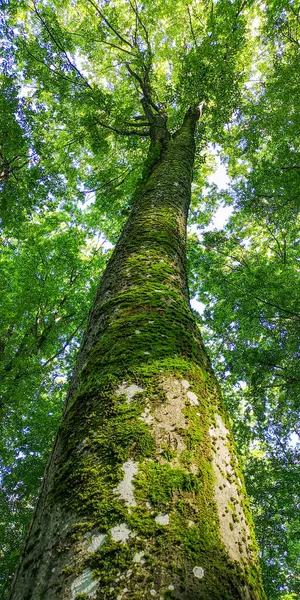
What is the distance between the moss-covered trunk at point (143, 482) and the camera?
1039 millimetres

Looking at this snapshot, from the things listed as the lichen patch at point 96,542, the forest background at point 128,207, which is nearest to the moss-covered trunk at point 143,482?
the lichen patch at point 96,542

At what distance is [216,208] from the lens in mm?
15844

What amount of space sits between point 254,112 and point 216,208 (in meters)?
5.30

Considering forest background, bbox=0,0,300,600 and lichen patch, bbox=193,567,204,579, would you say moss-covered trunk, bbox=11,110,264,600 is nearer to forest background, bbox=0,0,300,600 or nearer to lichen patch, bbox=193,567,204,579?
lichen patch, bbox=193,567,204,579

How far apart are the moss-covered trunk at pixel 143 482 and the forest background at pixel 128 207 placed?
705cm

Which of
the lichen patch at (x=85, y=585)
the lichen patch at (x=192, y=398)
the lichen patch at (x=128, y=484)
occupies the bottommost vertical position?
→ the lichen patch at (x=85, y=585)

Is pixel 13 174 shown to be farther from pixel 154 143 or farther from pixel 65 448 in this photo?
pixel 65 448

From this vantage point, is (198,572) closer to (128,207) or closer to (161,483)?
(161,483)

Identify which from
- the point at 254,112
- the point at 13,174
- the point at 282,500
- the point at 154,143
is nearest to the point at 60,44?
the point at 13,174

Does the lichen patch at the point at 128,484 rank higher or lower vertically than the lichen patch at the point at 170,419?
lower

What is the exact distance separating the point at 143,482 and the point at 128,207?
6.39m

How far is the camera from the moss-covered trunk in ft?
3.41

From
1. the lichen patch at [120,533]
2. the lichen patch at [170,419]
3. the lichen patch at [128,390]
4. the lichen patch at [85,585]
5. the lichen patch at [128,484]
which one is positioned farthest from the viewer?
the lichen patch at [128,390]

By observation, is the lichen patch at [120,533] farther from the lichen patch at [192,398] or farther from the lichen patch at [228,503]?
the lichen patch at [192,398]
